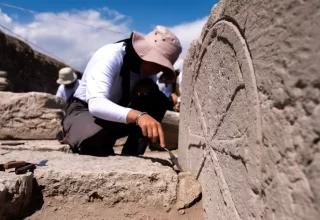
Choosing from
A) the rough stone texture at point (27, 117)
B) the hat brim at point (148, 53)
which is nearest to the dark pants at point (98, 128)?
the hat brim at point (148, 53)

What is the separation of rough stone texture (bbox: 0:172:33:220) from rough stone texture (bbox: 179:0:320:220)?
83 centimetres

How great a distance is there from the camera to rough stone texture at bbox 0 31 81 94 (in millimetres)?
10352

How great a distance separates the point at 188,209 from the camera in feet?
5.71

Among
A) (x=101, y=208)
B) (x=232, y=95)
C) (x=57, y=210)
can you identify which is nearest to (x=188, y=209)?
(x=101, y=208)

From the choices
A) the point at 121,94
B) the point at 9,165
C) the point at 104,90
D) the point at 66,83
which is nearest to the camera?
the point at 9,165

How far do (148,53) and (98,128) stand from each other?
0.64 meters

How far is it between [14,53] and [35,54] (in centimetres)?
A: 181

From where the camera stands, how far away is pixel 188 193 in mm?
1729

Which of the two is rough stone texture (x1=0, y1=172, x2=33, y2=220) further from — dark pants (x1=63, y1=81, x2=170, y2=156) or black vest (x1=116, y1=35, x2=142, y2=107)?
black vest (x1=116, y1=35, x2=142, y2=107)

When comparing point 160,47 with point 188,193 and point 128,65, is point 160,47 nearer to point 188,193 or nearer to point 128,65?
point 128,65

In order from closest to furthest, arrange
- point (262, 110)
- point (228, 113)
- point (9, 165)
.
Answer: point (262, 110) → point (228, 113) → point (9, 165)

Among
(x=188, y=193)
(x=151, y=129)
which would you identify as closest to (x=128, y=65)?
(x=151, y=129)

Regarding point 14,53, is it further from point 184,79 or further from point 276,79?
point 276,79

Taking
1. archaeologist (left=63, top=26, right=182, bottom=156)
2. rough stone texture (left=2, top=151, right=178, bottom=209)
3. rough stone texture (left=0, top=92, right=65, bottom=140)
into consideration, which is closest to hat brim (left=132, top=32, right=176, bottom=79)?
archaeologist (left=63, top=26, right=182, bottom=156)
